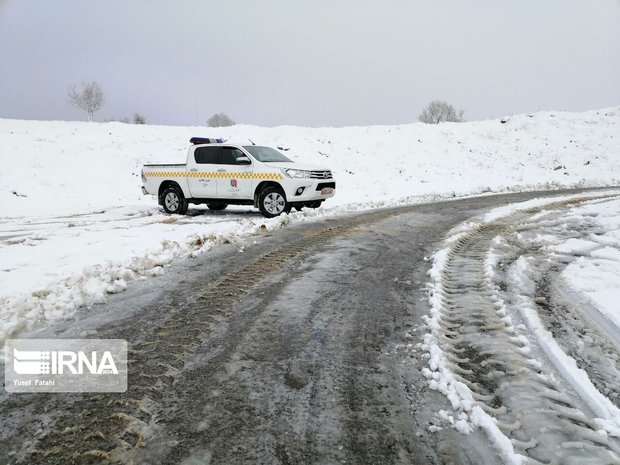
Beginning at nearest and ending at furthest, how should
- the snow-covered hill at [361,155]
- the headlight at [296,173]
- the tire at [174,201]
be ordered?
the headlight at [296,173] → the tire at [174,201] → the snow-covered hill at [361,155]

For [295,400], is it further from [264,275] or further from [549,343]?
[264,275]

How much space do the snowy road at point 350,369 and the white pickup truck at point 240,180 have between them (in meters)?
4.91

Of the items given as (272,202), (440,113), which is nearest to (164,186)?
(272,202)

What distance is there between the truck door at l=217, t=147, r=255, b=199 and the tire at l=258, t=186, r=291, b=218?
0.38 meters

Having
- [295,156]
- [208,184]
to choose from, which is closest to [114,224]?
[208,184]

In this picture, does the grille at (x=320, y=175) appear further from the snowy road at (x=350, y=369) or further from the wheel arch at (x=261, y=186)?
the snowy road at (x=350, y=369)

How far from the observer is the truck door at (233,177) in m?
10.4

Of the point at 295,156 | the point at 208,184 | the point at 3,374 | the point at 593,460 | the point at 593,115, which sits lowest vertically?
the point at 3,374

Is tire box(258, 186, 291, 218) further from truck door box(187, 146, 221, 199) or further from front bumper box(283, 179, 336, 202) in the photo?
truck door box(187, 146, 221, 199)

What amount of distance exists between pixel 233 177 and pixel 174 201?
7.29 ft

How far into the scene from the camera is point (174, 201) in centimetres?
1154

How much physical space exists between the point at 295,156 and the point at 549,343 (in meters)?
23.1

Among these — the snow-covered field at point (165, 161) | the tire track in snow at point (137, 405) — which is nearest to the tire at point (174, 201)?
the snow-covered field at point (165, 161)

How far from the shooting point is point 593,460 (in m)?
1.91
